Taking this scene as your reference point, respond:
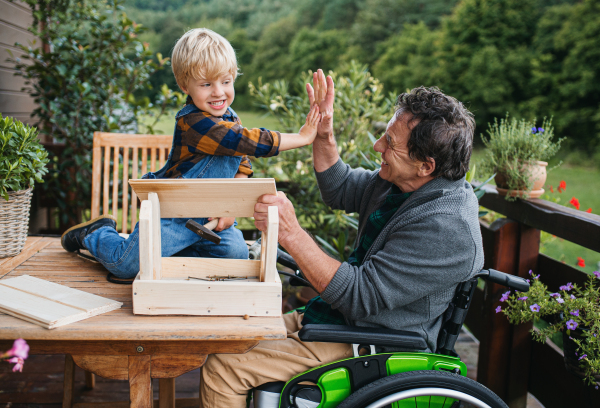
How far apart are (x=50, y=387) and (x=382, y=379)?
188 cm

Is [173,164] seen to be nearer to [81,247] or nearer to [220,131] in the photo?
[220,131]

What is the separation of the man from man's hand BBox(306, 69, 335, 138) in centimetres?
27

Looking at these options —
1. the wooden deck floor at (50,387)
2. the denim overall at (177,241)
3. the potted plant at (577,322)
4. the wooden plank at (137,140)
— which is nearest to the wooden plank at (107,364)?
the denim overall at (177,241)

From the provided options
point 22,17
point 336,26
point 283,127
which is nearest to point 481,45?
point 336,26

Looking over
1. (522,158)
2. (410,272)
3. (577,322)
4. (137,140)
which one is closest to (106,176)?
(137,140)

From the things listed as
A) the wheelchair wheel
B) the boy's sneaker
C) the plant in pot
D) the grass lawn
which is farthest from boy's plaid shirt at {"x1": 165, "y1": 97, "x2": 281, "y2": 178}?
the grass lawn

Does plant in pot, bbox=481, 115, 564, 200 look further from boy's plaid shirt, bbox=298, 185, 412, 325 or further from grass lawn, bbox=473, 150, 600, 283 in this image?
grass lawn, bbox=473, 150, 600, 283

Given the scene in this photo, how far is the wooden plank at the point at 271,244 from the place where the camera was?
3.98ft

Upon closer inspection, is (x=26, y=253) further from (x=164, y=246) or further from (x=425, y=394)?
(x=425, y=394)

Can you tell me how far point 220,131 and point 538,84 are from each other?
10830mm

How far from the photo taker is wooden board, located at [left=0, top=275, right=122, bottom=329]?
1164 millimetres

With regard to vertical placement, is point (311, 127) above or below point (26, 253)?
above

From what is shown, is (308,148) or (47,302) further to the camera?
(308,148)

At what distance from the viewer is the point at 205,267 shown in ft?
4.66
